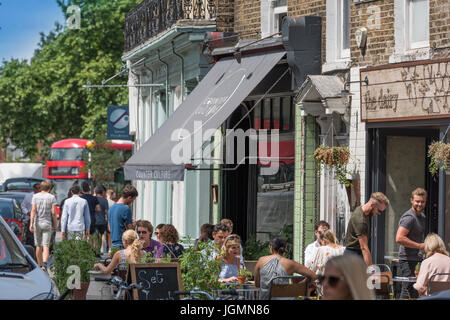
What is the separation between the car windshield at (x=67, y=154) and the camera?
50750mm

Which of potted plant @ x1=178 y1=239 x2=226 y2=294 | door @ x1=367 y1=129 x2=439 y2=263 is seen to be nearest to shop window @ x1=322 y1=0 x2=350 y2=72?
door @ x1=367 y1=129 x2=439 y2=263

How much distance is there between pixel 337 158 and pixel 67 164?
3616 centimetres

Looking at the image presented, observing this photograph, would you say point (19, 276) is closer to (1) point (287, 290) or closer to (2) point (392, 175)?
(1) point (287, 290)

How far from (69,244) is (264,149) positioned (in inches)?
328

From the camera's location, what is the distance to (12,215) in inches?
864

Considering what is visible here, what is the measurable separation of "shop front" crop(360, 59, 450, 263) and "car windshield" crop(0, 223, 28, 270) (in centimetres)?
740

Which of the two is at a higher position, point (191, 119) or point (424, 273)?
point (191, 119)

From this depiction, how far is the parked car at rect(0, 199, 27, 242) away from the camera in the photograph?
71.2ft

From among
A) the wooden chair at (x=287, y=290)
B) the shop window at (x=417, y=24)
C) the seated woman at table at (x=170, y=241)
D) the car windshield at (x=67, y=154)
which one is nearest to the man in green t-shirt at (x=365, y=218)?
the seated woman at table at (x=170, y=241)

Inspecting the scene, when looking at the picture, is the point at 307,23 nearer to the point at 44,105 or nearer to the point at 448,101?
the point at 448,101

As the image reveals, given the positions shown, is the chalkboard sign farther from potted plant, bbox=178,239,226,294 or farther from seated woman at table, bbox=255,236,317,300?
seated woman at table, bbox=255,236,317,300

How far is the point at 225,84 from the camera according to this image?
65.5 feet
